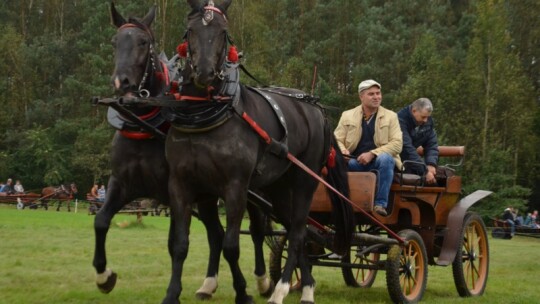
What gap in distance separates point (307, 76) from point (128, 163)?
114ft

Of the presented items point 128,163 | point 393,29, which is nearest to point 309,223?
point 128,163

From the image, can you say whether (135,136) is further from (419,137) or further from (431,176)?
(419,137)

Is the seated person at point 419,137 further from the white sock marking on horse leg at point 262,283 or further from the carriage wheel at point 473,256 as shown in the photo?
the white sock marking on horse leg at point 262,283

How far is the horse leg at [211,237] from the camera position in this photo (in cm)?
774

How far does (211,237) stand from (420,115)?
291 cm

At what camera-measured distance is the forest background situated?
36812 millimetres

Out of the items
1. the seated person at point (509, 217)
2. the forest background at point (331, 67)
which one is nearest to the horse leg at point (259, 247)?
the seated person at point (509, 217)

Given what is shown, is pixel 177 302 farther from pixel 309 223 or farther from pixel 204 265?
pixel 204 265

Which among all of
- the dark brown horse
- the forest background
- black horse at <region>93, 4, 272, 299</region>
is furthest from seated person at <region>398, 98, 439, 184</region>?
the dark brown horse

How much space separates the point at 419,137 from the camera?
9.43 m

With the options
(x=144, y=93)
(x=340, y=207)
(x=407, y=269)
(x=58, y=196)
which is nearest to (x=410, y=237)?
(x=407, y=269)

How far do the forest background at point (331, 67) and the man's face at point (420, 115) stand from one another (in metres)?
25.5

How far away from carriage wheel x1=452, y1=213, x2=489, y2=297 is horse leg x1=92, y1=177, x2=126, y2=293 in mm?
3837

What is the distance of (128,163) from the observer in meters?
7.04
